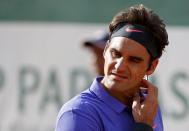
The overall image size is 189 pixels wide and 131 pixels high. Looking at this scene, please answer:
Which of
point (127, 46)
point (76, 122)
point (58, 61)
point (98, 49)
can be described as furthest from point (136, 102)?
point (58, 61)

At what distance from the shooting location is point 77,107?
2703 mm

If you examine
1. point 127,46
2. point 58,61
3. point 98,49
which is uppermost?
point 127,46

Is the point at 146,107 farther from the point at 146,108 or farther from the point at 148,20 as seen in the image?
the point at 148,20

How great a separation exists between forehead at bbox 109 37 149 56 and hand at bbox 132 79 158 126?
18cm

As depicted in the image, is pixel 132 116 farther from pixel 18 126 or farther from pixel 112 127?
pixel 18 126

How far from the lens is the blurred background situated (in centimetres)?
652

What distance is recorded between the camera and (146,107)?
9.53 feet

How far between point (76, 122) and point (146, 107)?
367 mm

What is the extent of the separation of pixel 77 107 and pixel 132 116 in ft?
0.86

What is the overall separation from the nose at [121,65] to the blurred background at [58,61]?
12.1ft

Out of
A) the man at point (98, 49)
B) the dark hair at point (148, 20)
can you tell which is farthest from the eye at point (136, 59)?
the man at point (98, 49)

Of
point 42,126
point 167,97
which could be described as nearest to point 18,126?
point 42,126

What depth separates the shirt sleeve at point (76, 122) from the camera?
8.70ft

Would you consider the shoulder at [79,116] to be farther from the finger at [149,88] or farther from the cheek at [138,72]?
the finger at [149,88]
